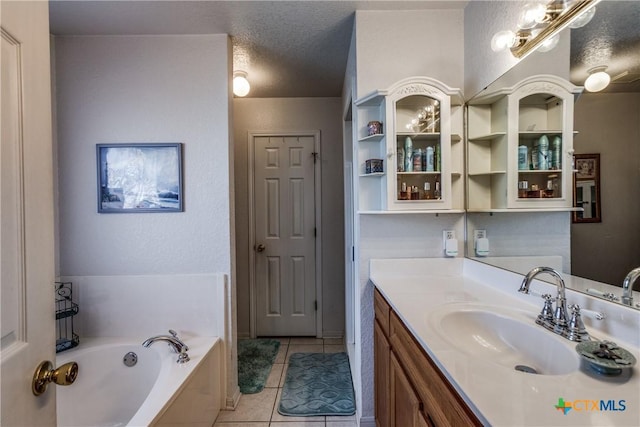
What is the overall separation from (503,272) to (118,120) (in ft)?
7.77

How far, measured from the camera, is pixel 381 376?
4.73 ft

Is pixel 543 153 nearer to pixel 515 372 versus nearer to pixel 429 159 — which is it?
pixel 429 159

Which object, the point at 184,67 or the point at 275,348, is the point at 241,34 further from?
the point at 275,348

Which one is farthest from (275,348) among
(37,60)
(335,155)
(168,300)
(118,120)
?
(37,60)

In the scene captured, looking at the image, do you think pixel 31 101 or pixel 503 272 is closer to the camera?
pixel 31 101

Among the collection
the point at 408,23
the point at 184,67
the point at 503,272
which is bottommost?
the point at 503,272

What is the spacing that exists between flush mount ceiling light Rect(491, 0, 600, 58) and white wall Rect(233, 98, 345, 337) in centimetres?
165

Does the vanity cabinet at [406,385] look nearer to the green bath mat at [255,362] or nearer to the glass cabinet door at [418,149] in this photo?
the glass cabinet door at [418,149]

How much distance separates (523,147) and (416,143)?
487 millimetres

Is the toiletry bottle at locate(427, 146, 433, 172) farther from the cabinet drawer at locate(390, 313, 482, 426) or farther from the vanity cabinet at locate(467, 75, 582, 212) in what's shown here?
the cabinet drawer at locate(390, 313, 482, 426)

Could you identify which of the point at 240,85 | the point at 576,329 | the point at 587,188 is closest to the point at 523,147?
the point at 587,188

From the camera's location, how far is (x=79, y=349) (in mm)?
1712

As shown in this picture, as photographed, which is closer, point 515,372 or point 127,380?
point 515,372

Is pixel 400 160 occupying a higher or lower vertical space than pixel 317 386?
higher
